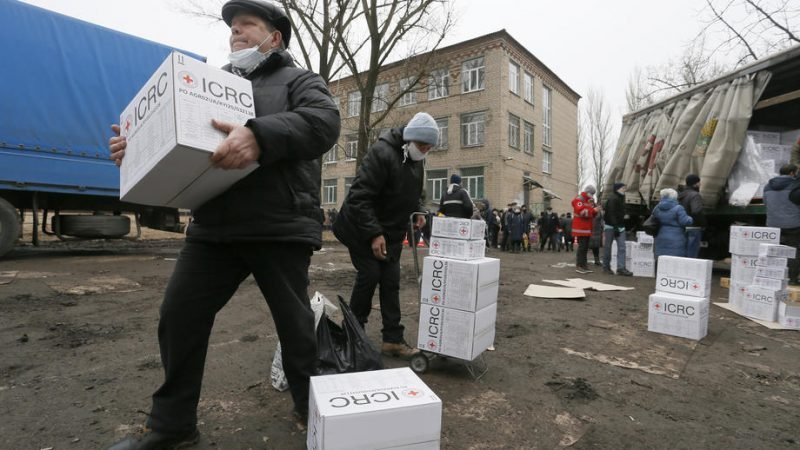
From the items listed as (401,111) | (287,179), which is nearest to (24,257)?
(287,179)

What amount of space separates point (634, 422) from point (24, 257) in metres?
9.90

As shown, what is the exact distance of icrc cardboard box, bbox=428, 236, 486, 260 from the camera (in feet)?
8.93

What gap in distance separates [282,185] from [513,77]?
2326 cm

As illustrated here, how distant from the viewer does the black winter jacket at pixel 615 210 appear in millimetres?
7742

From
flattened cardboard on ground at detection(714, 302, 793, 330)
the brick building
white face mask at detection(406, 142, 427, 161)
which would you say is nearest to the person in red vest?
flattened cardboard on ground at detection(714, 302, 793, 330)

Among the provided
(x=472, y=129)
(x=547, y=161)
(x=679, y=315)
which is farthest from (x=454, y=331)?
(x=547, y=161)

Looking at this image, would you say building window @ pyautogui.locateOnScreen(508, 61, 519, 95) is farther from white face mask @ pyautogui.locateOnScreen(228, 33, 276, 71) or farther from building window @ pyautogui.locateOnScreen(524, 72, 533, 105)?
white face mask @ pyautogui.locateOnScreen(228, 33, 276, 71)

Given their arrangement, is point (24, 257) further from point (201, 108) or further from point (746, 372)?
point (746, 372)

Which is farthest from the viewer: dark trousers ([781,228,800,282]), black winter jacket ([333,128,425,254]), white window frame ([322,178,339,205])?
white window frame ([322,178,339,205])

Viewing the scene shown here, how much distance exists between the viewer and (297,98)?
5.48 feet

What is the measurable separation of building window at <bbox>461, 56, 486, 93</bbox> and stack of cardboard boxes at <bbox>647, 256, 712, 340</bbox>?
63.7ft

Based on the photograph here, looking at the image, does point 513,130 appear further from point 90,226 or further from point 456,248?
point 456,248

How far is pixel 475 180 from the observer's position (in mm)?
21719

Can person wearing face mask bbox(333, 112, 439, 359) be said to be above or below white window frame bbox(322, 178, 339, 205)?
below
